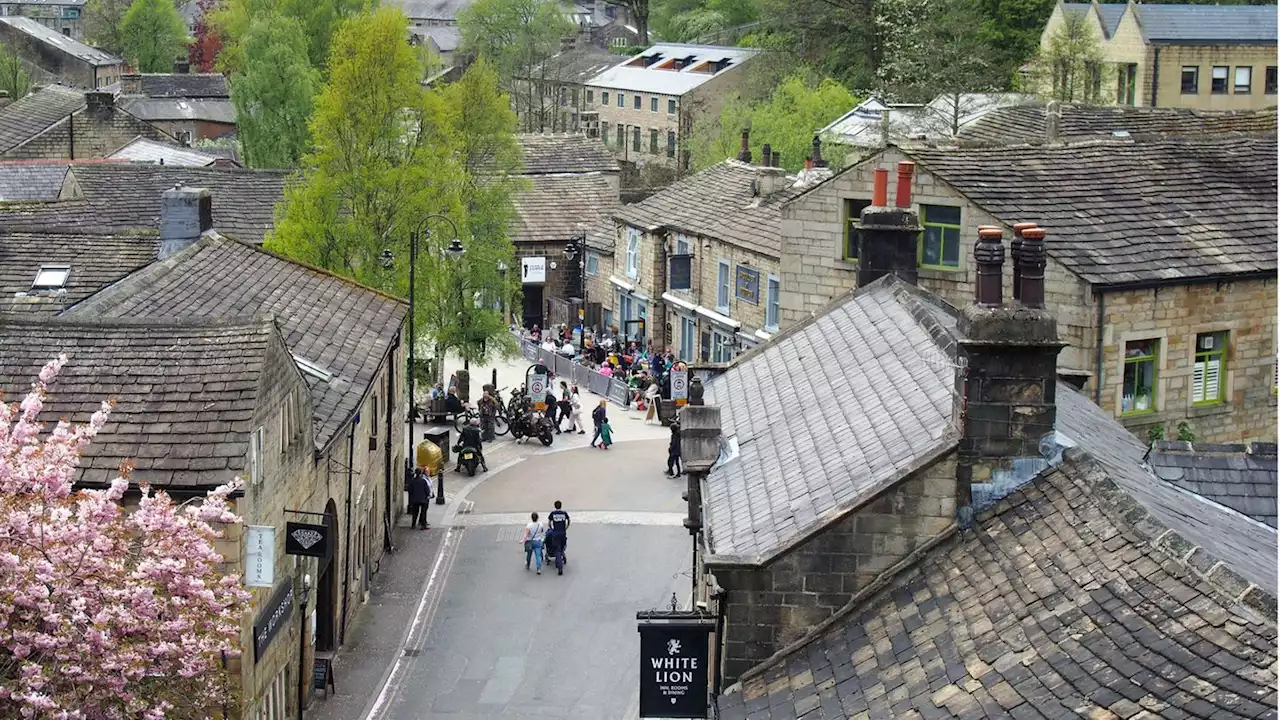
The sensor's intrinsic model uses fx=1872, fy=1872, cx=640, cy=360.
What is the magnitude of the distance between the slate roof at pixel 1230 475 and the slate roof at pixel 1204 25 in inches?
2551

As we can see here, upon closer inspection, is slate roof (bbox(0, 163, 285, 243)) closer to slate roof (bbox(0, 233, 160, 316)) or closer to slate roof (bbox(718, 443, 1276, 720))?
slate roof (bbox(0, 233, 160, 316))

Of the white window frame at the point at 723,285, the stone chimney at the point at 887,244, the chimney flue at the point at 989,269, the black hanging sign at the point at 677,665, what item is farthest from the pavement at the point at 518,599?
the chimney flue at the point at 989,269

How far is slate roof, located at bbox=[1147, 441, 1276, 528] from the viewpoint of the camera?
17.7 meters

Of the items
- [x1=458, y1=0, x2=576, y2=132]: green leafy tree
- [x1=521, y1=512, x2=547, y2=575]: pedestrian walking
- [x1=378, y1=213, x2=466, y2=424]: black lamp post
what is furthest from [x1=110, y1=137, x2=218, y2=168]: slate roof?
[x1=458, y1=0, x2=576, y2=132]: green leafy tree

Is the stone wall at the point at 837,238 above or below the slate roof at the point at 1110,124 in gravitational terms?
below

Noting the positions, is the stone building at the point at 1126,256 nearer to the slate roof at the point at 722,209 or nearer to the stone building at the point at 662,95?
the slate roof at the point at 722,209

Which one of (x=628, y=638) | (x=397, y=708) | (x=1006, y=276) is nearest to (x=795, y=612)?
(x=397, y=708)

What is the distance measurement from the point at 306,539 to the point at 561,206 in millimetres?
46327

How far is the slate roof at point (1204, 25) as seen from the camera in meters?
79.6

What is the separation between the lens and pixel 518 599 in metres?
31.9

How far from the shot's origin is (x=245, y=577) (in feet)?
70.0

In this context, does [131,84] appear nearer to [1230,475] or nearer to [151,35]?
[151,35]

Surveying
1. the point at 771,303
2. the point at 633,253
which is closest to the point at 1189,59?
the point at 633,253

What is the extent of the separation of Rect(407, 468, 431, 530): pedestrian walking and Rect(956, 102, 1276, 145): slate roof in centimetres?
1504
